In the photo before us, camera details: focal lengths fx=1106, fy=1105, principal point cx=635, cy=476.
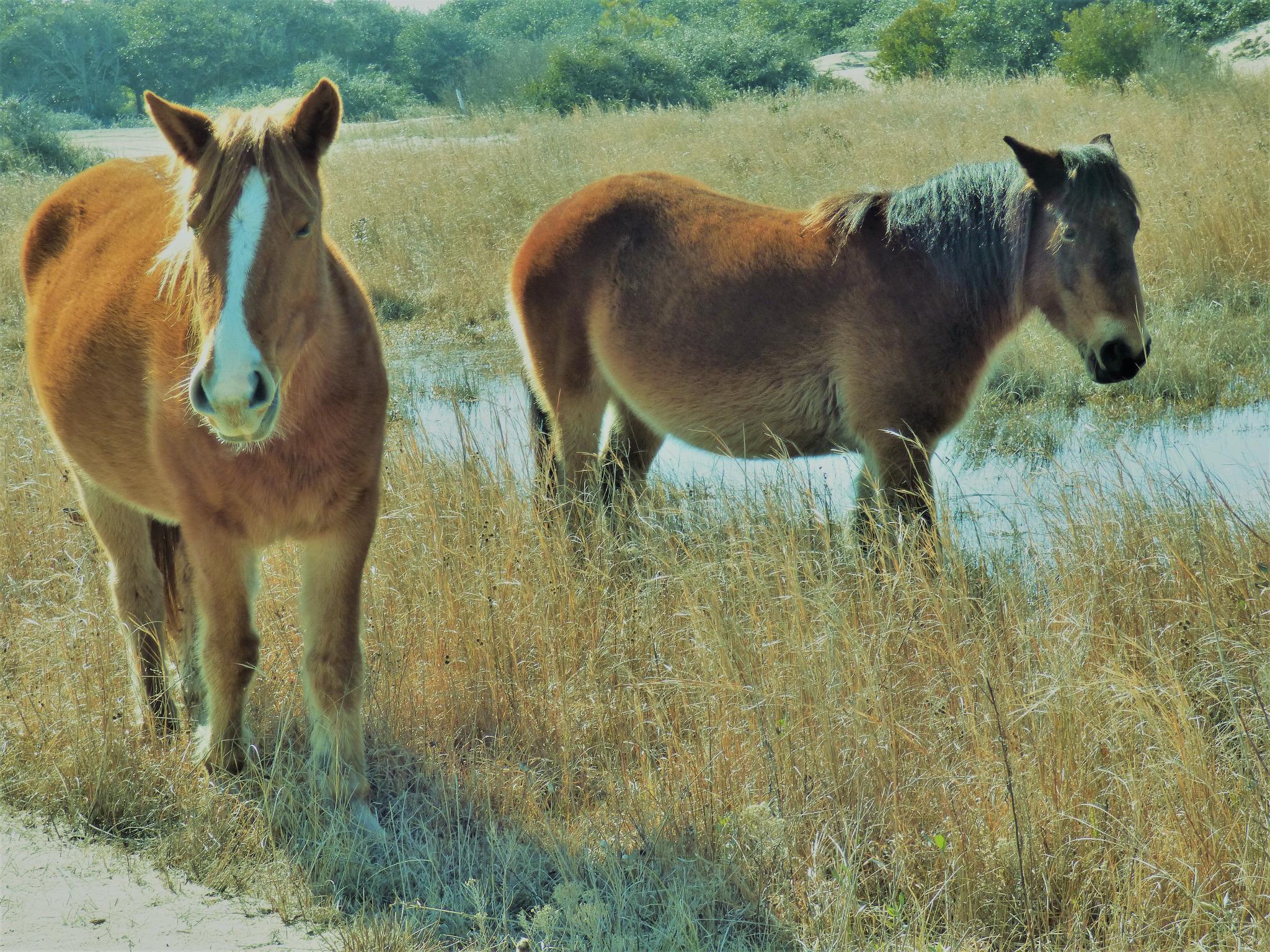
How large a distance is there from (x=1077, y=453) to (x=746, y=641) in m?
3.33

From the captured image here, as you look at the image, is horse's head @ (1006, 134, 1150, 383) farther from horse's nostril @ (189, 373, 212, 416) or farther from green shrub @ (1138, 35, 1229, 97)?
green shrub @ (1138, 35, 1229, 97)

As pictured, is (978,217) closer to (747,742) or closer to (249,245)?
(747,742)

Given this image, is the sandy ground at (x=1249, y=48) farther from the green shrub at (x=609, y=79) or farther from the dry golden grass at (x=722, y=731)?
the dry golden grass at (x=722, y=731)

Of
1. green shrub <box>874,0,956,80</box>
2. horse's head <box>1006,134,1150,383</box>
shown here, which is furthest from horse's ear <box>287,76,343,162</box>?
green shrub <box>874,0,956,80</box>

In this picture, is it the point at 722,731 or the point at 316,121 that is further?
the point at 722,731

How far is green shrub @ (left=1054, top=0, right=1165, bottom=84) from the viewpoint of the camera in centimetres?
1908

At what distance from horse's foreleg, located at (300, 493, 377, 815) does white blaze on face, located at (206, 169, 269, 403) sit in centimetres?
80

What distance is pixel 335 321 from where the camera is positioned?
118 inches

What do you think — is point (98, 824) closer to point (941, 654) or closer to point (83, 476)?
point (83, 476)

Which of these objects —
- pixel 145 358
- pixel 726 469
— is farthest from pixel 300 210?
pixel 726 469

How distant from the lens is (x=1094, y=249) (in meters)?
4.46

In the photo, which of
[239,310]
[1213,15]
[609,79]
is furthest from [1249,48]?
[239,310]

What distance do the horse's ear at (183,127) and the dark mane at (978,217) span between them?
2832mm

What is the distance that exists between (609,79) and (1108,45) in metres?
14.3
